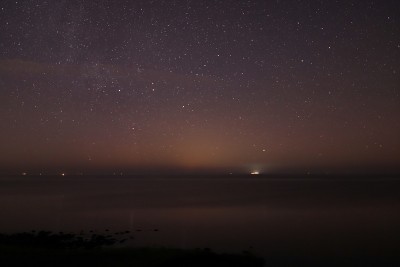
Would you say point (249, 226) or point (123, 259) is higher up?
point (123, 259)

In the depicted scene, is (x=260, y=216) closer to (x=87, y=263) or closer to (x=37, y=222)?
(x=37, y=222)

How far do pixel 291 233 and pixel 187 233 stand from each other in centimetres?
1147

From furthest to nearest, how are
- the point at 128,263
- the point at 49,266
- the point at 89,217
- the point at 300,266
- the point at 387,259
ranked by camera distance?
the point at 89,217, the point at 387,259, the point at 300,266, the point at 128,263, the point at 49,266

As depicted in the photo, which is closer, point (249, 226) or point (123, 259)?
point (123, 259)

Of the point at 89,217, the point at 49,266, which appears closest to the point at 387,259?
the point at 49,266

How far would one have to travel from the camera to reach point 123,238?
3425 cm

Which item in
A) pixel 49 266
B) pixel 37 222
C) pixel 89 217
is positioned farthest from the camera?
pixel 89 217

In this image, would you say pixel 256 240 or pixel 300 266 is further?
pixel 256 240

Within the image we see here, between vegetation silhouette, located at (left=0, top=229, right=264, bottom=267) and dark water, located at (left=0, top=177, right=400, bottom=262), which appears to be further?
dark water, located at (left=0, top=177, right=400, bottom=262)

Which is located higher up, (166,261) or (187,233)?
(166,261)

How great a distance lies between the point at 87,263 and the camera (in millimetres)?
18016

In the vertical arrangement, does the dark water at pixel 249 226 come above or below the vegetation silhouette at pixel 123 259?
below

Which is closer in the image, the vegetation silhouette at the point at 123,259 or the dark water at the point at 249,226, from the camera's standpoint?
the vegetation silhouette at the point at 123,259

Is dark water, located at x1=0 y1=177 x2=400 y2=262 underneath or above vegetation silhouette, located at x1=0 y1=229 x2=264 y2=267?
underneath
